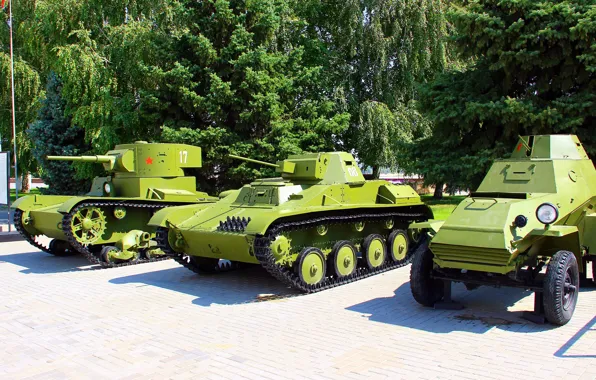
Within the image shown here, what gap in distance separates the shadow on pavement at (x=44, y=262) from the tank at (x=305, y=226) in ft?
10.4

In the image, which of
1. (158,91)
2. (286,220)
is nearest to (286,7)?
(158,91)

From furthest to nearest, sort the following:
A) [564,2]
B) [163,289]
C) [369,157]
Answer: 1. [369,157]
2. [564,2]
3. [163,289]

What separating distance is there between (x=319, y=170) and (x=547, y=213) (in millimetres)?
4544

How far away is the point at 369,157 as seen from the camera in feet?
69.9

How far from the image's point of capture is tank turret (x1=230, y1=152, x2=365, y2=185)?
1036 cm

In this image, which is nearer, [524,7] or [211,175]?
[524,7]

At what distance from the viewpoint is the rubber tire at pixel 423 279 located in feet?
24.3

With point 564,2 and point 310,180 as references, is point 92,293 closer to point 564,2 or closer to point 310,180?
point 310,180

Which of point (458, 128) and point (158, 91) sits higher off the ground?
point (158, 91)

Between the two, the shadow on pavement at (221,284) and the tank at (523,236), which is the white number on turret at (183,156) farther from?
the tank at (523,236)

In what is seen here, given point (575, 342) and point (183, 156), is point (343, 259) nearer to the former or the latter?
point (575, 342)

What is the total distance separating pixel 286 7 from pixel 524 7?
32.2 ft

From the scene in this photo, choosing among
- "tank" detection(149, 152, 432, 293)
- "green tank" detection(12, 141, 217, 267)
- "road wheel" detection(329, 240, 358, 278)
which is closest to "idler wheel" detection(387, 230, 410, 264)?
"tank" detection(149, 152, 432, 293)

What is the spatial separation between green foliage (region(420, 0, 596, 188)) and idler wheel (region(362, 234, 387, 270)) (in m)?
4.04
